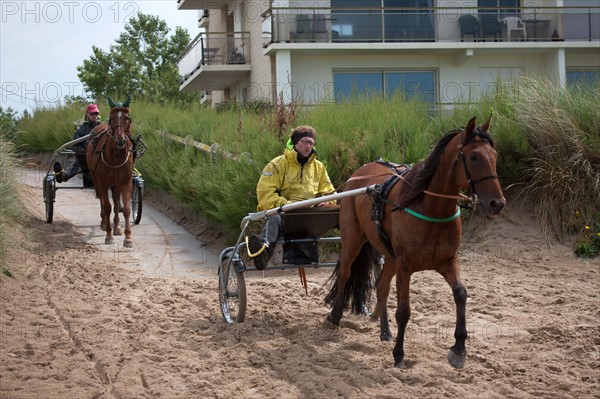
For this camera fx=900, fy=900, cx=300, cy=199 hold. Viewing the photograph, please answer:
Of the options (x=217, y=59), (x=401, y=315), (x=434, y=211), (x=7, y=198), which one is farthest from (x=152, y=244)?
(x=217, y=59)

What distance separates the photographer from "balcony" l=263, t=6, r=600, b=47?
992 inches

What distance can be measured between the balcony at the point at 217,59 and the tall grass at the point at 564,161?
666 inches

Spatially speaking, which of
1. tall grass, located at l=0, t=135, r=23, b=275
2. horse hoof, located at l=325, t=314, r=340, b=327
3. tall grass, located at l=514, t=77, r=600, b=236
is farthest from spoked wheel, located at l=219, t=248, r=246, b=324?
tall grass, located at l=514, t=77, r=600, b=236

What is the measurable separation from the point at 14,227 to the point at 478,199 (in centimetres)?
852

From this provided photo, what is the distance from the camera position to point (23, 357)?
6.95 m

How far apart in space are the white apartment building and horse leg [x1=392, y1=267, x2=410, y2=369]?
17484 millimetres

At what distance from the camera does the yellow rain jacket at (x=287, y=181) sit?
864 cm

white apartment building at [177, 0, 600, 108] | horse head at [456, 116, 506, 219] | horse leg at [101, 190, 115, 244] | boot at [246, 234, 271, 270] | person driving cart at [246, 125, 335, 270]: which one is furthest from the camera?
white apartment building at [177, 0, 600, 108]

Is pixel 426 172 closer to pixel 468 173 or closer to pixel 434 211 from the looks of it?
pixel 434 211

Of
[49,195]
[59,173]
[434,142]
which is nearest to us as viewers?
[434,142]

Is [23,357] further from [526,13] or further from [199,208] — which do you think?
[526,13]

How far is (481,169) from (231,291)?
328 cm

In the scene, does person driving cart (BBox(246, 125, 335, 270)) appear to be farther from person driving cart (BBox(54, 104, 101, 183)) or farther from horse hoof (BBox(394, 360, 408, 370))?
person driving cart (BBox(54, 104, 101, 183))

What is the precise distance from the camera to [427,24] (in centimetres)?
2552
